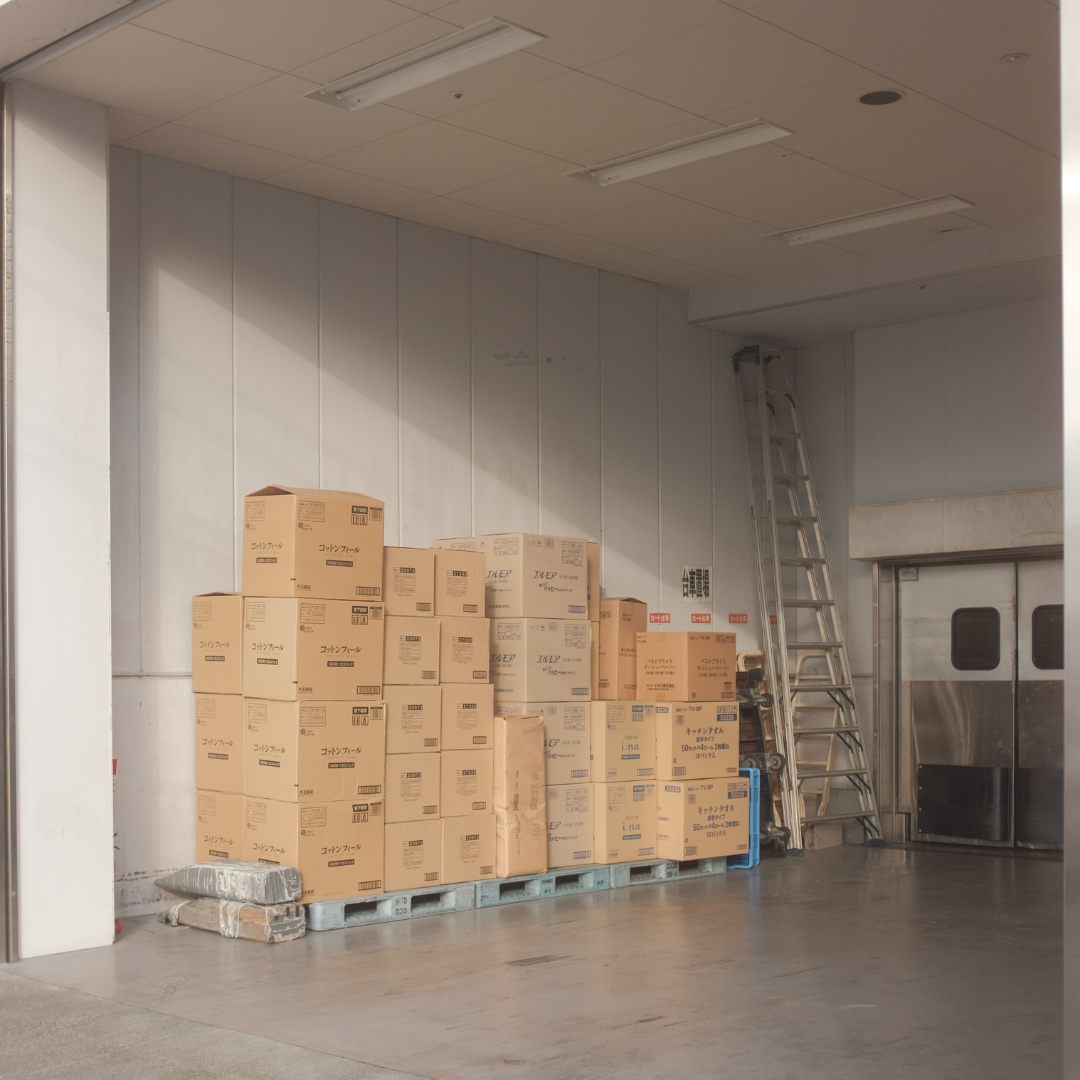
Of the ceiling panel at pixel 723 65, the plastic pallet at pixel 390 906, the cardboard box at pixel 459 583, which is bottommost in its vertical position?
the plastic pallet at pixel 390 906

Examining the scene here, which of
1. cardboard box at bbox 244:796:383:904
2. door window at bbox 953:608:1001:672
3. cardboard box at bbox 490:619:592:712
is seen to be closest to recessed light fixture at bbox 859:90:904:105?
cardboard box at bbox 490:619:592:712

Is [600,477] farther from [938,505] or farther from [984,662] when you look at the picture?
[984,662]

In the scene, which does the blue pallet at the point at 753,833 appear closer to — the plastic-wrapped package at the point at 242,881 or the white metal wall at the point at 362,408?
the white metal wall at the point at 362,408

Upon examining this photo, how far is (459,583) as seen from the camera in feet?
24.5

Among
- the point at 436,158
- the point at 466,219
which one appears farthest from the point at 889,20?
the point at 466,219

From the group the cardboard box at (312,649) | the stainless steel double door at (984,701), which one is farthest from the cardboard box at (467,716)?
the stainless steel double door at (984,701)

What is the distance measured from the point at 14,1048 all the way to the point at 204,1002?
2.49 ft

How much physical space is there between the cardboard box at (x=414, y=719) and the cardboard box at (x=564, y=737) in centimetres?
65

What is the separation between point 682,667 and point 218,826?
302 cm

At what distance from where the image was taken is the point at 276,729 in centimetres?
664

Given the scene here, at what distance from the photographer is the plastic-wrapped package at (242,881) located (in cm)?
632

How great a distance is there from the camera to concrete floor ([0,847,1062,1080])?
14.3ft

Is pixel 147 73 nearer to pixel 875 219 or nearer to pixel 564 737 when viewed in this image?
pixel 564 737

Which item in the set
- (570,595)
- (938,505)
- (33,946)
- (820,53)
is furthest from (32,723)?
(938,505)
